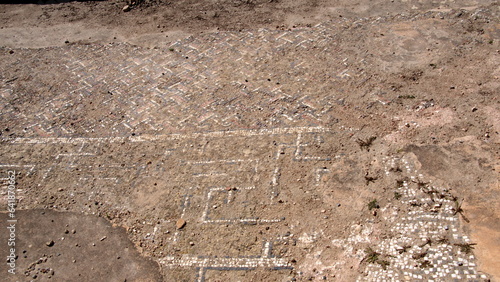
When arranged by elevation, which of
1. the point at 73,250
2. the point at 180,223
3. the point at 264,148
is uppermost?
the point at 264,148

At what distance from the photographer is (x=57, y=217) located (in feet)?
20.3

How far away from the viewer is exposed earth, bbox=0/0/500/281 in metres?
5.21

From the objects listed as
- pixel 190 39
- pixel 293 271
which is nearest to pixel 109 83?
pixel 190 39

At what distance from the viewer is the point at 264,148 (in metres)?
6.72

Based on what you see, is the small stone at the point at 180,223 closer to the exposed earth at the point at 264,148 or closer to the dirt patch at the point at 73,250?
the exposed earth at the point at 264,148

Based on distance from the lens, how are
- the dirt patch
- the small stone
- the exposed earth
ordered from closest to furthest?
the exposed earth < the dirt patch < the small stone

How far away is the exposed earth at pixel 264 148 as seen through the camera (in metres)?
5.21

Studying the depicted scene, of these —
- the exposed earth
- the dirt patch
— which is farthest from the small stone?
the dirt patch

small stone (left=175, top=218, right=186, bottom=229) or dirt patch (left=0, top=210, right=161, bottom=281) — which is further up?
small stone (left=175, top=218, right=186, bottom=229)

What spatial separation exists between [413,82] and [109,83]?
248 inches

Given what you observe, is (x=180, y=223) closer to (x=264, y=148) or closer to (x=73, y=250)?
(x=73, y=250)

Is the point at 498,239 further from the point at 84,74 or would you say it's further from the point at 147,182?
the point at 84,74

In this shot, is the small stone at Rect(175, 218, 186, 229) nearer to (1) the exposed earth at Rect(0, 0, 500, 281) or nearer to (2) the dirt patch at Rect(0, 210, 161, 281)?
(1) the exposed earth at Rect(0, 0, 500, 281)

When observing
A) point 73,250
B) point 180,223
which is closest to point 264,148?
point 180,223
